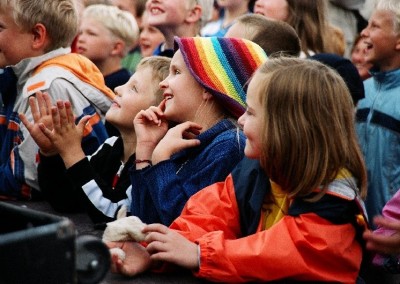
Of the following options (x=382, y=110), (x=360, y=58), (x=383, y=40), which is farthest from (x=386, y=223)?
(x=360, y=58)

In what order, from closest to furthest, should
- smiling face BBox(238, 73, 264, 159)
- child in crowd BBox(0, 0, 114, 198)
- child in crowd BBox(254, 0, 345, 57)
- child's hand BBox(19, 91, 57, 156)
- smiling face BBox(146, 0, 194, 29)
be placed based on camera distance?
smiling face BBox(238, 73, 264, 159) < child's hand BBox(19, 91, 57, 156) < child in crowd BBox(0, 0, 114, 198) < smiling face BBox(146, 0, 194, 29) < child in crowd BBox(254, 0, 345, 57)

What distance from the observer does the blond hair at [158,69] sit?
3.56 m

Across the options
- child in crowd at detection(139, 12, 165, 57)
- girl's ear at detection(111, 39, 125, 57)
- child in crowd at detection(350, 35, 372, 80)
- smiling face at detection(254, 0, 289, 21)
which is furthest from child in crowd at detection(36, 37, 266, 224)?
child in crowd at detection(139, 12, 165, 57)

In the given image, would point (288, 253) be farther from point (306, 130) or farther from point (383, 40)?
point (383, 40)

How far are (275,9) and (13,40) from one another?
181cm

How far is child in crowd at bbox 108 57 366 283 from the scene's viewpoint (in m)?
2.42

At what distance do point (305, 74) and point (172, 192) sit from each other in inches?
26.0

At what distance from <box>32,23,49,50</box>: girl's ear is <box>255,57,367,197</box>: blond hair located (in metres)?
1.79

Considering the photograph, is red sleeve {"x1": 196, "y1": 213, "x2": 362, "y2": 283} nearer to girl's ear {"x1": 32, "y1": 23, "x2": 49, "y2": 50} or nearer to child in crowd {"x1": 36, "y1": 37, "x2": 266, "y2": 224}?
child in crowd {"x1": 36, "y1": 37, "x2": 266, "y2": 224}

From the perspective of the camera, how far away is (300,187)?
2.47 metres

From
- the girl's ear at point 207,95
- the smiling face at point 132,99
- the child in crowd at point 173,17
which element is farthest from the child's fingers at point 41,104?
the child in crowd at point 173,17

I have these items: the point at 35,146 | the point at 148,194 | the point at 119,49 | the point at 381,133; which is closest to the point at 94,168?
the point at 35,146

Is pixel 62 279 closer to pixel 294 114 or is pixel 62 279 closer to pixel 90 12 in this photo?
pixel 294 114

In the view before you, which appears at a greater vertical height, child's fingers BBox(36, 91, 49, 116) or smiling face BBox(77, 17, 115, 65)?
child's fingers BBox(36, 91, 49, 116)
